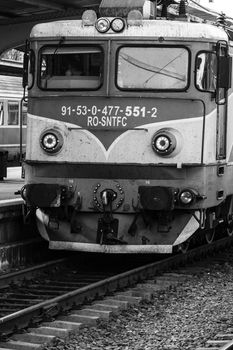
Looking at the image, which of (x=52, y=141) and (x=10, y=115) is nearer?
(x=52, y=141)

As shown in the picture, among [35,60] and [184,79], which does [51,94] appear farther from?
[184,79]

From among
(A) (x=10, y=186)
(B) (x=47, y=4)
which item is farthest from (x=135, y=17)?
(A) (x=10, y=186)

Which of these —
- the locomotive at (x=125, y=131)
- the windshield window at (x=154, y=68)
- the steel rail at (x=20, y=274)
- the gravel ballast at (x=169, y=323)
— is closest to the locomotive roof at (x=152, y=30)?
the locomotive at (x=125, y=131)

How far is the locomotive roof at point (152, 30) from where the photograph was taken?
10242 millimetres

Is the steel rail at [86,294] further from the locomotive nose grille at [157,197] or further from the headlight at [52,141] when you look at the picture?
the headlight at [52,141]

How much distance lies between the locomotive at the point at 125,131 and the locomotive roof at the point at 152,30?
0.04 feet

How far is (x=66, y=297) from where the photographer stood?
853cm

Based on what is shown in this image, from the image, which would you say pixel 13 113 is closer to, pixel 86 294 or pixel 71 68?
pixel 71 68

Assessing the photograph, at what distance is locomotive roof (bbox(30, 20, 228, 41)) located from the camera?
10242 mm

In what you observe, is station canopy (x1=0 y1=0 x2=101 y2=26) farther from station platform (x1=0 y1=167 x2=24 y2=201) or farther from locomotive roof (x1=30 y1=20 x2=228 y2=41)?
locomotive roof (x1=30 y1=20 x2=228 y2=41)

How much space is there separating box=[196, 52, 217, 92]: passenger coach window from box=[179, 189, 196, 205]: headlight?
127cm

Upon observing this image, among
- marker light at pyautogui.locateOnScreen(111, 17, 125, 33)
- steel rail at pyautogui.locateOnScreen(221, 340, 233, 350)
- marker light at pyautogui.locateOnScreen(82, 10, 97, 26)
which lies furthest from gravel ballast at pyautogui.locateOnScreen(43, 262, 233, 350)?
marker light at pyautogui.locateOnScreen(82, 10, 97, 26)

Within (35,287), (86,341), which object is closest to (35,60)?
(35,287)

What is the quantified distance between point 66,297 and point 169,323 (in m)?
1.11
